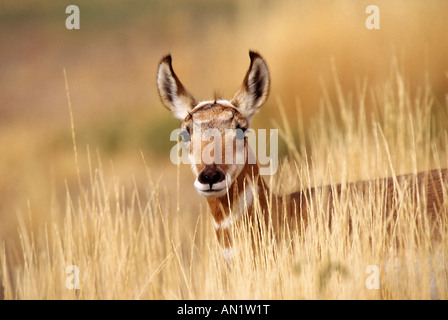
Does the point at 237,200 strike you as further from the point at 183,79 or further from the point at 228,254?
the point at 183,79

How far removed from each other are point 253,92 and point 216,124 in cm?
58

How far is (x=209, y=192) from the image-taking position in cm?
534

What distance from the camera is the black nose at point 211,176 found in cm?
531

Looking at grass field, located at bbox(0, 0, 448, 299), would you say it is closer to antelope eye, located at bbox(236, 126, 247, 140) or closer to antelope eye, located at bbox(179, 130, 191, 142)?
antelope eye, located at bbox(236, 126, 247, 140)

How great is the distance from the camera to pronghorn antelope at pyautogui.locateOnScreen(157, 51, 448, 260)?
572cm

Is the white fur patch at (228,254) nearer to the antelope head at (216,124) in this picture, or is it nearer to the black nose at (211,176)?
the antelope head at (216,124)

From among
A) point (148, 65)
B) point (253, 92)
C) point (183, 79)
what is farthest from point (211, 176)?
point (148, 65)

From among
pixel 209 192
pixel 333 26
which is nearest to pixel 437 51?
pixel 333 26

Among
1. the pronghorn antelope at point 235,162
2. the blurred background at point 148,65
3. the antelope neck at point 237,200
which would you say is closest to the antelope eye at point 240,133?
the pronghorn antelope at point 235,162

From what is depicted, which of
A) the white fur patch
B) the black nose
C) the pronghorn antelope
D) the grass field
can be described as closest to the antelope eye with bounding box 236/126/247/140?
the pronghorn antelope

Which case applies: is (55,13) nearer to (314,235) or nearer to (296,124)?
(296,124)

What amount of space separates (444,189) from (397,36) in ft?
24.3

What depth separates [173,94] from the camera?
6355 millimetres

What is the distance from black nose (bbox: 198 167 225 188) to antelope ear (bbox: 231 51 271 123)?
3.25 feet
